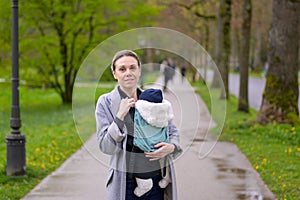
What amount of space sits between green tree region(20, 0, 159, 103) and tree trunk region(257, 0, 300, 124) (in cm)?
1090

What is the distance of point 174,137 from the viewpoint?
13.8 ft

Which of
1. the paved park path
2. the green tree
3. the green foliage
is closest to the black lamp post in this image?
the paved park path

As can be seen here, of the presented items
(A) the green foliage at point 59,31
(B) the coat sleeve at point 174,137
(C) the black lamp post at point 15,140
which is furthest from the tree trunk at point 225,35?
(B) the coat sleeve at point 174,137

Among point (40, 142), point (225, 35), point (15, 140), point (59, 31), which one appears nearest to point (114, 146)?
point (15, 140)

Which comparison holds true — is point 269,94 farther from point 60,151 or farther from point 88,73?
point 88,73

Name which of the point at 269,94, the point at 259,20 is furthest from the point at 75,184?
the point at 259,20

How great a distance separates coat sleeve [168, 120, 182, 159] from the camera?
164 inches

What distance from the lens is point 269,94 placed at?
47.1 ft

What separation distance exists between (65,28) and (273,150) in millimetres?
14646

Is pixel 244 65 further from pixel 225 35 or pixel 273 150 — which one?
pixel 273 150

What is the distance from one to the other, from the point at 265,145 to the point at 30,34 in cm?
1439

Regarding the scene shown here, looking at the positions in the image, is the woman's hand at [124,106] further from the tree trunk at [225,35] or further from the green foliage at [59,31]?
the green foliage at [59,31]

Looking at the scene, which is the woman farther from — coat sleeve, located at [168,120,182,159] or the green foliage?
the green foliage

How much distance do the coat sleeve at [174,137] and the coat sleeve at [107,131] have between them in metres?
0.38
